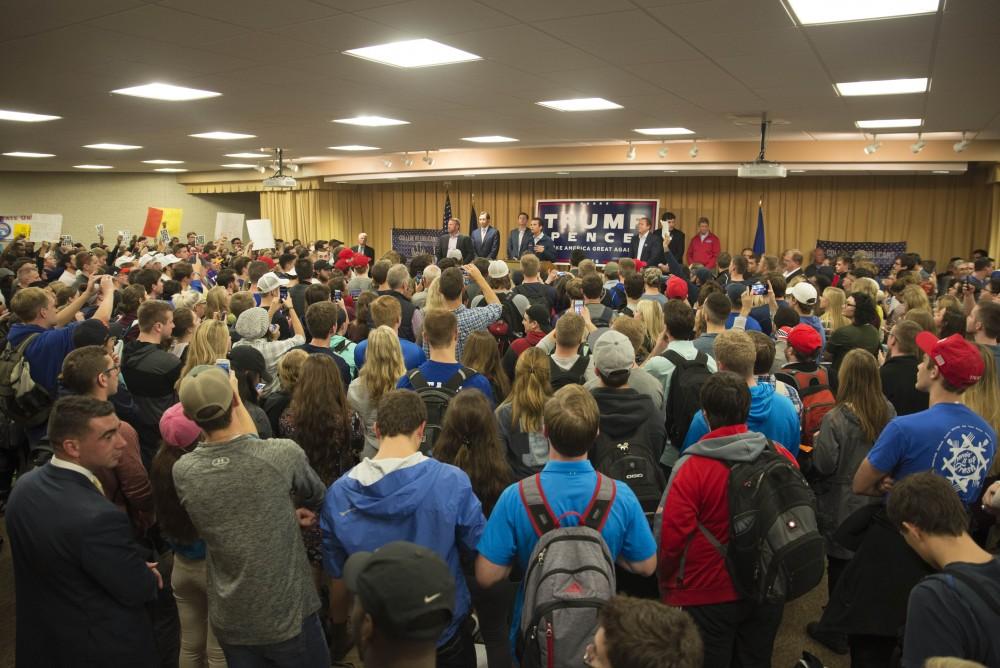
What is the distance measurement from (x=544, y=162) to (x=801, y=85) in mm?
6870

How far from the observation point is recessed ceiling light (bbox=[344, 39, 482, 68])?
14.9 feet

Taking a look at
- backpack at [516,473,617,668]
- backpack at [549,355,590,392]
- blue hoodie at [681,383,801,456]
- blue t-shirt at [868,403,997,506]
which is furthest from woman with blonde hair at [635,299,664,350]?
backpack at [516,473,617,668]

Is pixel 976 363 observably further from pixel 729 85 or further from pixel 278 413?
pixel 729 85

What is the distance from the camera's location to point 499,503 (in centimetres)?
211

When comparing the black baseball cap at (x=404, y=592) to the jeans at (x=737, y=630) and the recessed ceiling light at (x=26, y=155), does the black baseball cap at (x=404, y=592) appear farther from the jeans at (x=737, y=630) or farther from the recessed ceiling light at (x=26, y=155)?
the recessed ceiling light at (x=26, y=155)

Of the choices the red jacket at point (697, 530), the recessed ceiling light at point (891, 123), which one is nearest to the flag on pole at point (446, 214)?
the recessed ceiling light at point (891, 123)

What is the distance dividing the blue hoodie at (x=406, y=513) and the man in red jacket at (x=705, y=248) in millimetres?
10835

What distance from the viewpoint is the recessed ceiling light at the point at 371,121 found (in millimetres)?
8148

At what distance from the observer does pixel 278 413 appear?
3436mm

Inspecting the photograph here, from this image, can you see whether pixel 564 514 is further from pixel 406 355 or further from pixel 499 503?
pixel 406 355

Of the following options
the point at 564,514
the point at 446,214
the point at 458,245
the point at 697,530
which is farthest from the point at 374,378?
the point at 446,214

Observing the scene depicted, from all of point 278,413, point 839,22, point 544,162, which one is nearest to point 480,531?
point 278,413

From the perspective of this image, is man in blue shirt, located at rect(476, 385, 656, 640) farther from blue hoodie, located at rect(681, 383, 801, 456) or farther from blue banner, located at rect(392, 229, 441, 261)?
blue banner, located at rect(392, 229, 441, 261)

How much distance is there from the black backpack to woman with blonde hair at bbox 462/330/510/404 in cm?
175
